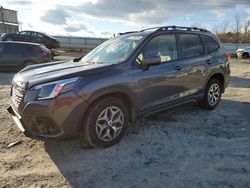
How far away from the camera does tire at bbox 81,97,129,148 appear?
4.62m

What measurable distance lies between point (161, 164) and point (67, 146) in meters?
Result: 1.49

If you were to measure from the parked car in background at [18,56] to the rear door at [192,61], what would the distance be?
926cm

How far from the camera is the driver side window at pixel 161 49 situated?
17.8 ft

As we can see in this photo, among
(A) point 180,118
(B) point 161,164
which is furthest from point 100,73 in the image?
(A) point 180,118

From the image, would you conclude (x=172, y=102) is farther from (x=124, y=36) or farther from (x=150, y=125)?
(x=124, y=36)

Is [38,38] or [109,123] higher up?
[38,38]

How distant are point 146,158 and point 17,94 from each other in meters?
2.06

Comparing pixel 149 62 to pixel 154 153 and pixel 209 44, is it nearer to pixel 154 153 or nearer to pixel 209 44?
pixel 154 153

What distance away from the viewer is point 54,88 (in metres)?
4.38

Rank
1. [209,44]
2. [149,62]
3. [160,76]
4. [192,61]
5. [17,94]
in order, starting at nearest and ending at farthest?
[17,94] < [149,62] < [160,76] < [192,61] < [209,44]

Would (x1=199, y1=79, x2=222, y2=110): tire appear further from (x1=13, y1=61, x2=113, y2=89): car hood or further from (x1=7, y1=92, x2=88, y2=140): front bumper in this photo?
(x1=7, y1=92, x2=88, y2=140): front bumper

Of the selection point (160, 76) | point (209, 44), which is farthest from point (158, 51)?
point (209, 44)

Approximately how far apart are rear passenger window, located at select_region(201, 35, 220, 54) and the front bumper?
11.5 ft

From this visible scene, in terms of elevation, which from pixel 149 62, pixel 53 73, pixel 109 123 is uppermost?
pixel 149 62
